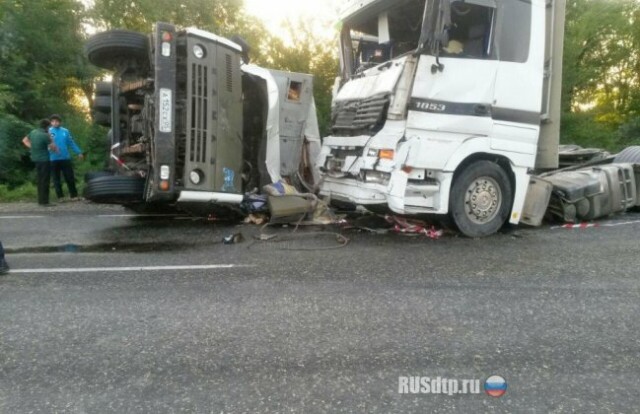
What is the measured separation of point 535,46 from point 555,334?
3.83 m

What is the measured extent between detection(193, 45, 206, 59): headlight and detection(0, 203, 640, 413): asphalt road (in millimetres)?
2138

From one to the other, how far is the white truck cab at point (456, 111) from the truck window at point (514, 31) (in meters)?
0.01

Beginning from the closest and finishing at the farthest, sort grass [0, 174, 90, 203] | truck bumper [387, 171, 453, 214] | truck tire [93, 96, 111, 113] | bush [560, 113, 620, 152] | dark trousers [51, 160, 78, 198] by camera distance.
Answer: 1. truck bumper [387, 171, 453, 214]
2. truck tire [93, 96, 111, 113]
3. dark trousers [51, 160, 78, 198]
4. grass [0, 174, 90, 203]
5. bush [560, 113, 620, 152]

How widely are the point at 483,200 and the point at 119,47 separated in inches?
182

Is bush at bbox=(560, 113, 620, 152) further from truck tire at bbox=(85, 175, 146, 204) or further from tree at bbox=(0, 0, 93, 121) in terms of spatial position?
tree at bbox=(0, 0, 93, 121)

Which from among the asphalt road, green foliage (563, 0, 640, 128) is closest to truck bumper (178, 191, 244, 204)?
the asphalt road

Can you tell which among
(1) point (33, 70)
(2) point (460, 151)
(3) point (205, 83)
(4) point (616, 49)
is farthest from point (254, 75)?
(4) point (616, 49)

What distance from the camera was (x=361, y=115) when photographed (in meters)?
5.54

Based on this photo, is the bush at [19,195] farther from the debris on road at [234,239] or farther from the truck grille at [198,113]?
the debris on road at [234,239]

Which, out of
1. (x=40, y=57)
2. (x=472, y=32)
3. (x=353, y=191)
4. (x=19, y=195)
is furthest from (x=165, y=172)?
(x=40, y=57)

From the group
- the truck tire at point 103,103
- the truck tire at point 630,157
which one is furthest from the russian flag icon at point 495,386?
the truck tire at point 630,157

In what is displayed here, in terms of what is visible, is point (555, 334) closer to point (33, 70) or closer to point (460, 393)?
point (460, 393)

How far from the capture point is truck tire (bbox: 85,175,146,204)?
214 inches

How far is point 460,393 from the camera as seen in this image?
2.16 meters
